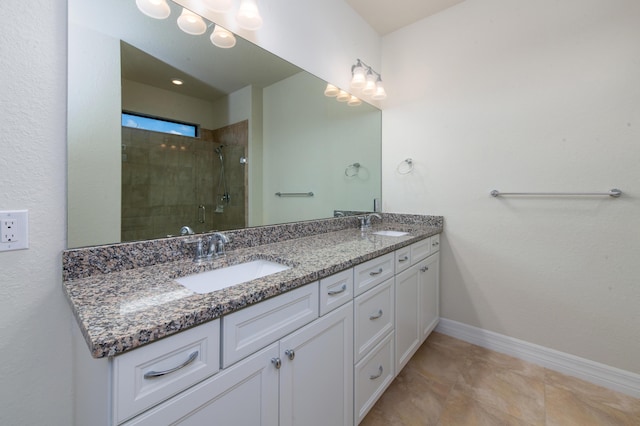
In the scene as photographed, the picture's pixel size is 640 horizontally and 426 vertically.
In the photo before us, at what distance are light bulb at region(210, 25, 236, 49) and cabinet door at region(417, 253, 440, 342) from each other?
172 cm

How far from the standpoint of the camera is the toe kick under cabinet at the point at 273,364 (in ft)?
1.92

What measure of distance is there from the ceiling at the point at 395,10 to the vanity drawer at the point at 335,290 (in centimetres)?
211

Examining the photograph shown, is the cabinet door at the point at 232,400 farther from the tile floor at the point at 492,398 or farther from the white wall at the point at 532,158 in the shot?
the white wall at the point at 532,158

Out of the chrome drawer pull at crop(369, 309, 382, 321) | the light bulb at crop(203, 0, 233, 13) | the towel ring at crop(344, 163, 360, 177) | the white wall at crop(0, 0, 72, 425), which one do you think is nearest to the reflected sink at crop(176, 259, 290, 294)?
the white wall at crop(0, 0, 72, 425)

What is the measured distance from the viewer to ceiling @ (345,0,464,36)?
6.78 feet

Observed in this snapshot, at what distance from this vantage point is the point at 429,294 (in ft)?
6.55

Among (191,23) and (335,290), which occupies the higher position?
(191,23)

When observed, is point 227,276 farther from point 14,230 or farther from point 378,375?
point 378,375

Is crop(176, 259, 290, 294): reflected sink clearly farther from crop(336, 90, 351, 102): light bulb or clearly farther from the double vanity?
crop(336, 90, 351, 102): light bulb

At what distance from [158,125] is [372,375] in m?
1.53

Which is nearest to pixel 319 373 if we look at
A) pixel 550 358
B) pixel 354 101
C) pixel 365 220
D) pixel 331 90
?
pixel 365 220

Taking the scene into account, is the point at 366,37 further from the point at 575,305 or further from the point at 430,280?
the point at 575,305

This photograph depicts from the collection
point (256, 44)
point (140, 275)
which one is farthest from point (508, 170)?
point (140, 275)

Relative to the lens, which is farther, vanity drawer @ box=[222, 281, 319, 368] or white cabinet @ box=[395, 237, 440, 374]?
white cabinet @ box=[395, 237, 440, 374]
